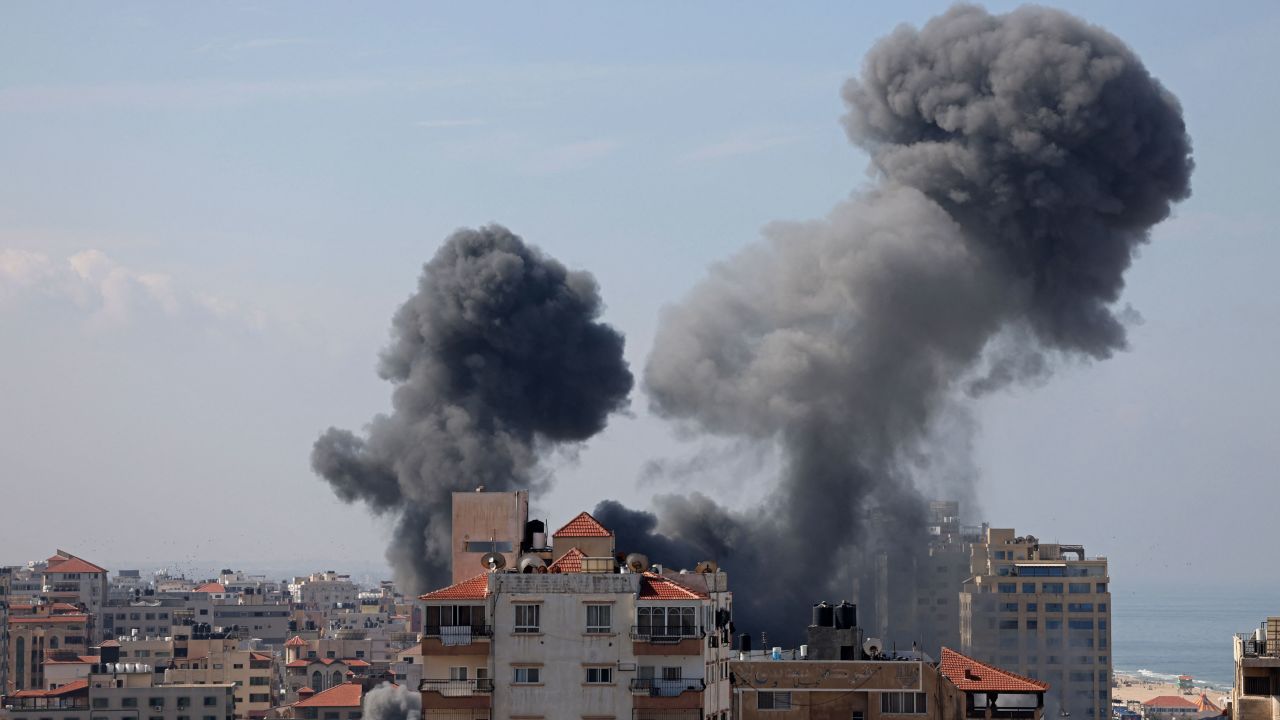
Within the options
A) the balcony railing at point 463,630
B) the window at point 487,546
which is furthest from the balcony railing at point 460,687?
the window at point 487,546

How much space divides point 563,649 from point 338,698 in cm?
6734

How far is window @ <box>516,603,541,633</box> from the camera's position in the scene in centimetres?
4003

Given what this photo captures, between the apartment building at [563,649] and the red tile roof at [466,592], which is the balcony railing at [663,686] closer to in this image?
the apartment building at [563,649]

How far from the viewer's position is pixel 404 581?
4008 inches

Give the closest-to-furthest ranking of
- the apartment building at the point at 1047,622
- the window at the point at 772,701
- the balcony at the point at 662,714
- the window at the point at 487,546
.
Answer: the balcony at the point at 662,714 < the window at the point at 772,701 < the window at the point at 487,546 < the apartment building at the point at 1047,622

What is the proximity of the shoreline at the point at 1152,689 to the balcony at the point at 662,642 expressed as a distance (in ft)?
352

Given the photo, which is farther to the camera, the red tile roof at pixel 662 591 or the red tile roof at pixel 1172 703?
the red tile roof at pixel 1172 703

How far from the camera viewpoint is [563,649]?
3988 cm

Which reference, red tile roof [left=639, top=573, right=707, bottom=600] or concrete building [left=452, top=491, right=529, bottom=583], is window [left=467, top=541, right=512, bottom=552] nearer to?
concrete building [left=452, top=491, right=529, bottom=583]

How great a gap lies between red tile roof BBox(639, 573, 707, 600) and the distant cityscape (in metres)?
0.05

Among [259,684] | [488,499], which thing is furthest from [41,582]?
[488,499]

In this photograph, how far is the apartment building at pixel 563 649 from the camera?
39.7 metres

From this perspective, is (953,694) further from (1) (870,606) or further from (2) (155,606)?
(2) (155,606)

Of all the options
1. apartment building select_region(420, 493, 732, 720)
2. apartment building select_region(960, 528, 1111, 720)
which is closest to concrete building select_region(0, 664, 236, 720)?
apartment building select_region(960, 528, 1111, 720)
